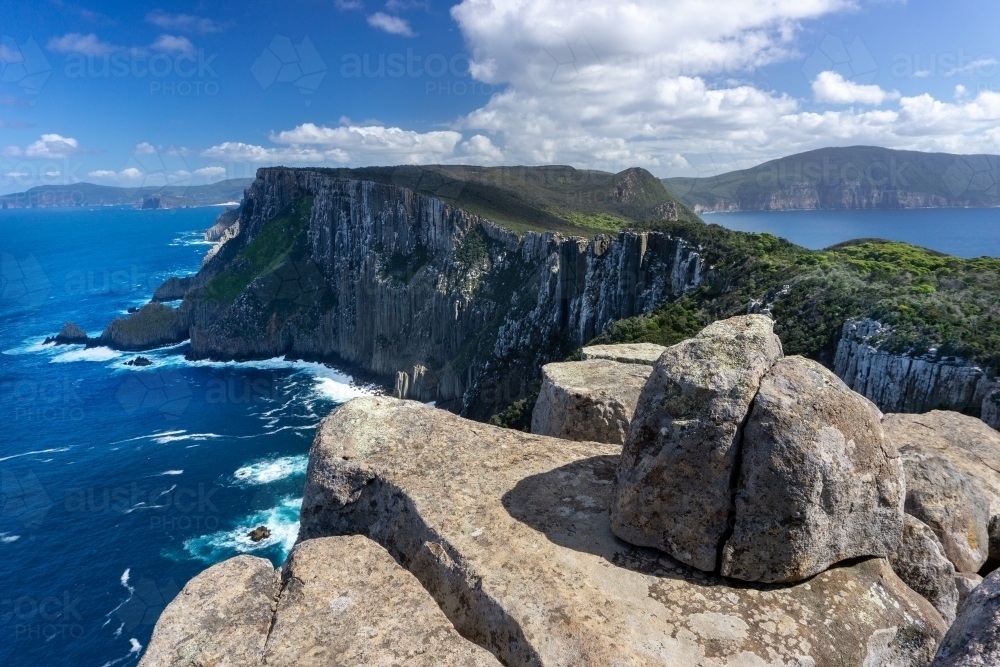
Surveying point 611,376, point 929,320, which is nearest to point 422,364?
point 929,320

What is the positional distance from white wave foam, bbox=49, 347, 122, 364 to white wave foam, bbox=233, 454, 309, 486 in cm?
7220

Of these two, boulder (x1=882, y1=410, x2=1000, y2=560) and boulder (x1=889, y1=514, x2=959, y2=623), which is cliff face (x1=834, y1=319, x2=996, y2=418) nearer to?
boulder (x1=882, y1=410, x2=1000, y2=560)

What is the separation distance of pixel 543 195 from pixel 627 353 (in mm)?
143539

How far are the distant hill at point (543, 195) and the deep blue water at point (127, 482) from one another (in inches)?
A: 2059

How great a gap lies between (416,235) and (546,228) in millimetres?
28713

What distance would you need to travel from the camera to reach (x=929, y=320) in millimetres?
29984

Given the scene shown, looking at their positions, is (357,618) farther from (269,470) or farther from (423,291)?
(423,291)

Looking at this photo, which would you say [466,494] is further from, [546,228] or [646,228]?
[546,228]

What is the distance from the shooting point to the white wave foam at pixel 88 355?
11531 cm

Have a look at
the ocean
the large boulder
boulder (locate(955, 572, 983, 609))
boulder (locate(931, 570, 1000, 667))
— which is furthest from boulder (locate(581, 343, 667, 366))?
the ocean

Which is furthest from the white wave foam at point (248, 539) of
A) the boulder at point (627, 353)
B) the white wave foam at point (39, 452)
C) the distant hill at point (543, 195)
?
the distant hill at point (543, 195)

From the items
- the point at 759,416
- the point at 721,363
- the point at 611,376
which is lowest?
the point at 611,376

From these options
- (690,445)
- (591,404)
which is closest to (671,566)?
(690,445)

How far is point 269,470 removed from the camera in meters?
66.8
